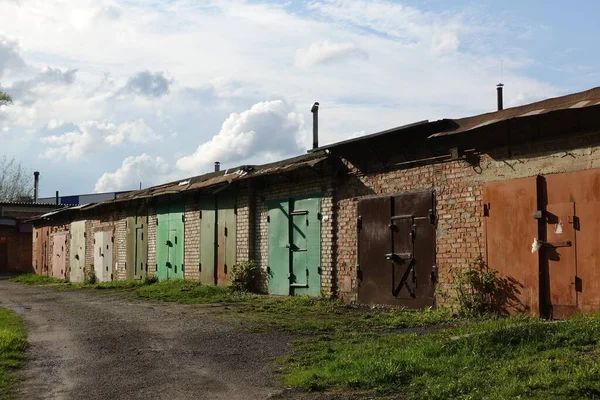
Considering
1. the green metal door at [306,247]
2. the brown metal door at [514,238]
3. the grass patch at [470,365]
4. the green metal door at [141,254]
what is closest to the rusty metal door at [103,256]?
the green metal door at [141,254]

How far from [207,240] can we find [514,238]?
10424 millimetres

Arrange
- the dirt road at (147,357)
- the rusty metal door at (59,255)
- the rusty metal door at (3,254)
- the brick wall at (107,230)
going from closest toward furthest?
the dirt road at (147,357), the brick wall at (107,230), the rusty metal door at (59,255), the rusty metal door at (3,254)

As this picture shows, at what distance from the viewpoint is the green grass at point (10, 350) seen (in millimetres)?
6652

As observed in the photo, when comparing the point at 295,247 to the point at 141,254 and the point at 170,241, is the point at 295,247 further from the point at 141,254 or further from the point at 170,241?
the point at 141,254

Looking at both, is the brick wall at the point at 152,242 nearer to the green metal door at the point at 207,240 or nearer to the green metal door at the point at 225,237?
the green metal door at the point at 207,240

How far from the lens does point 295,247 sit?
1470 cm

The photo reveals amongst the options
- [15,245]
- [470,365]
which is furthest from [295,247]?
[15,245]

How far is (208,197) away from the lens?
723 inches

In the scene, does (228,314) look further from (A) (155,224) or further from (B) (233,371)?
(A) (155,224)

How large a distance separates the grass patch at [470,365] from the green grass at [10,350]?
113 inches

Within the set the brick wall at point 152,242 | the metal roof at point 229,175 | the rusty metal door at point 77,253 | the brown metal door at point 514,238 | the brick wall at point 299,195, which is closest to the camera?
the brown metal door at point 514,238

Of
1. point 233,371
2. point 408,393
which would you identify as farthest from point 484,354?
point 233,371

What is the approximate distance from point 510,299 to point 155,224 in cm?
1423

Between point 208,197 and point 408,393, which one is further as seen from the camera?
point 208,197
